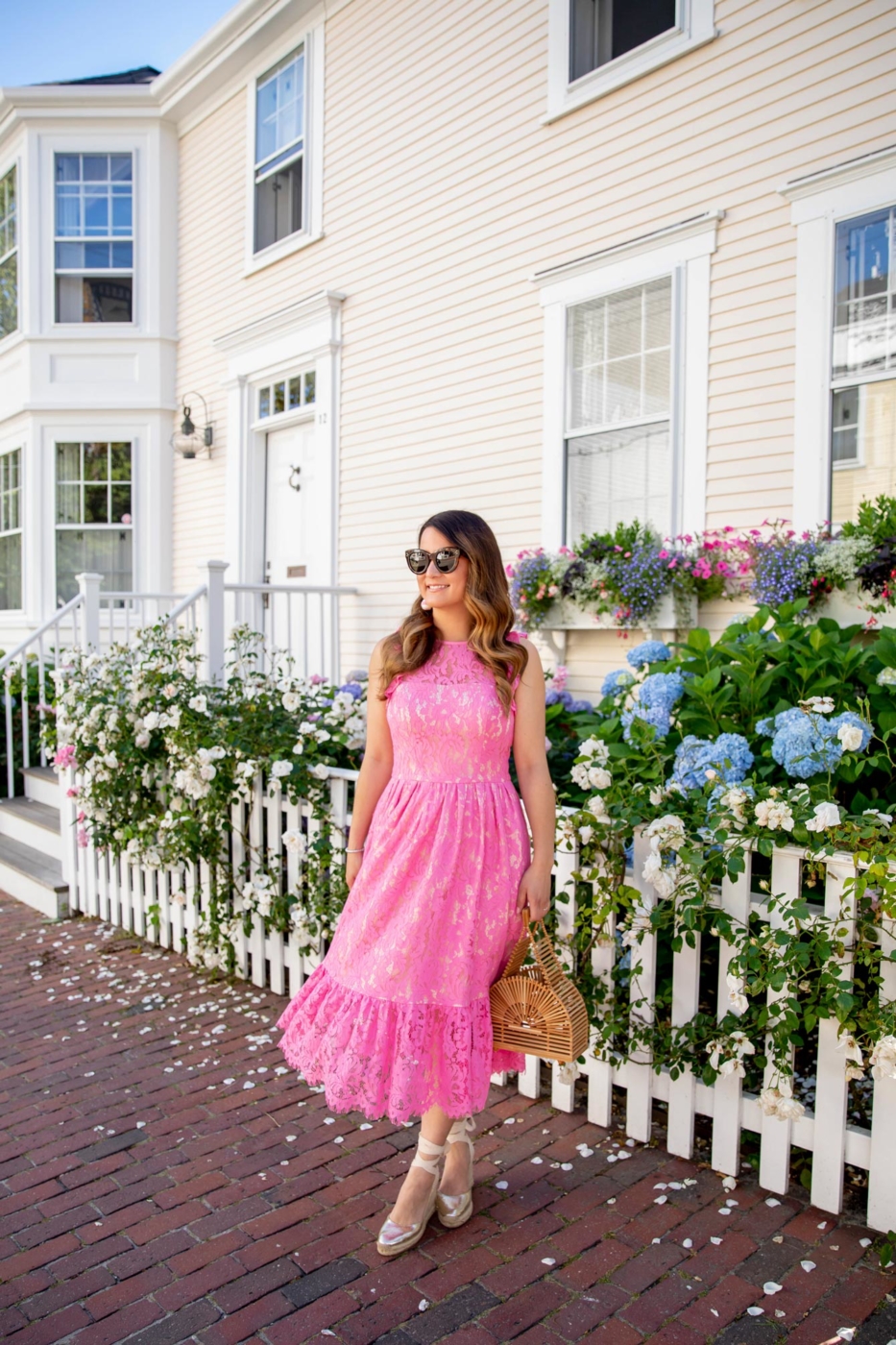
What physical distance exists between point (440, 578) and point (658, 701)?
1.38m

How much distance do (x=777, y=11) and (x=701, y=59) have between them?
0.43 meters

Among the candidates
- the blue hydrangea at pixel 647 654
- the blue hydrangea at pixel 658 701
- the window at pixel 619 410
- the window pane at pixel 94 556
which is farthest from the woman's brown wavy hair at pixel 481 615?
the window pane at pixel 94 556

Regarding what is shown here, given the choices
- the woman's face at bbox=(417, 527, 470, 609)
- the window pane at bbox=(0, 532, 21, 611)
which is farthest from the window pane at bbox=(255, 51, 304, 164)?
the woman's face at bbox=(417, 527, 470, 609)

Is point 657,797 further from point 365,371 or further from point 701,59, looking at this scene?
point 365,371

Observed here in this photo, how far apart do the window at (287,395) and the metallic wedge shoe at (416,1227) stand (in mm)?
6216

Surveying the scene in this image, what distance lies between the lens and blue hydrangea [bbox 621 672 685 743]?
3.42 metres

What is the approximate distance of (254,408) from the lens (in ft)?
26.9

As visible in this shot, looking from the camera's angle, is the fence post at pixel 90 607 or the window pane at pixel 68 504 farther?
the window pane at pixel 68 504

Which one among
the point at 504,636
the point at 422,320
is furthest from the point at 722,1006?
the point at 422,320

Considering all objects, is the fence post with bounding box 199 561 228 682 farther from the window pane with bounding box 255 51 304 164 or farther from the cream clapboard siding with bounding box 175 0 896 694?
the window pane with bounding box 255 51 304 164

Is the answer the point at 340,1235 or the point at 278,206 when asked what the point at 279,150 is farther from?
the point at 340,1235

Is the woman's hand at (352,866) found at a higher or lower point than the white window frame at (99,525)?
lower

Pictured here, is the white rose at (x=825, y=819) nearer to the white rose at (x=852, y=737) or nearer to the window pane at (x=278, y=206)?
the white rose at (x=852, y=737)

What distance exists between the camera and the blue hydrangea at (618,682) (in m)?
3.92
